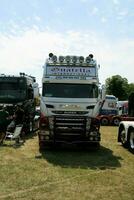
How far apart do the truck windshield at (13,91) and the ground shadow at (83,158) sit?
6.37 meters

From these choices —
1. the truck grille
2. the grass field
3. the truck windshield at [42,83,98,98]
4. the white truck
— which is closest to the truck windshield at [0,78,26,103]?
the grass field

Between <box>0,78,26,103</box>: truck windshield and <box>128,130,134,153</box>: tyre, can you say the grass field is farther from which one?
<box>0,78,26,103</box>: truck windshield

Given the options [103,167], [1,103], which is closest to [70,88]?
[103,167]

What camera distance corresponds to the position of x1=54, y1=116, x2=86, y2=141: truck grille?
16.8 m

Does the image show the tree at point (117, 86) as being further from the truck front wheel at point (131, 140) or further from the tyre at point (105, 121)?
the truck front wheel at point (131, 140)

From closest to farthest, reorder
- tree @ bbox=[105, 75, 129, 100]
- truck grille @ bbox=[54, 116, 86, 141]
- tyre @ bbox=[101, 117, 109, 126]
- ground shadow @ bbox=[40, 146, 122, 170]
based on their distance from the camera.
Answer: ground shadow @ bbox=[40, 146, 122, 170]
truck grille @ bbox=[54, 116, 86, 141]
tyre @ bbox=[101, 117, 109, 126]
tree @ bbox=[105, 75, 129, 100]

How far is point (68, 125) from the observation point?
1681cm

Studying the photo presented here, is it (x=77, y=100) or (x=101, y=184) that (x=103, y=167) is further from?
(x=77, y=100)

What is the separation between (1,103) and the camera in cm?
2361

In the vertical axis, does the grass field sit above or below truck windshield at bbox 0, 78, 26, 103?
below

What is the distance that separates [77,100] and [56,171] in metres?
4.95


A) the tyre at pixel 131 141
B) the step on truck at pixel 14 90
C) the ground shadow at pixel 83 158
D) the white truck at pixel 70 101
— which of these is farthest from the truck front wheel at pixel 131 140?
the step on truck at pixel 14 90

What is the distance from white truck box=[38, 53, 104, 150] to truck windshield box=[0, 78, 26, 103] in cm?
608

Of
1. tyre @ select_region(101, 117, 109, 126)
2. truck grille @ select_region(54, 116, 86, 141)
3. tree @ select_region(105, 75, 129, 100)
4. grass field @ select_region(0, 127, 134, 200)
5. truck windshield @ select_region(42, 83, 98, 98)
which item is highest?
tree @ select_region(105, 75, 129, 100)
